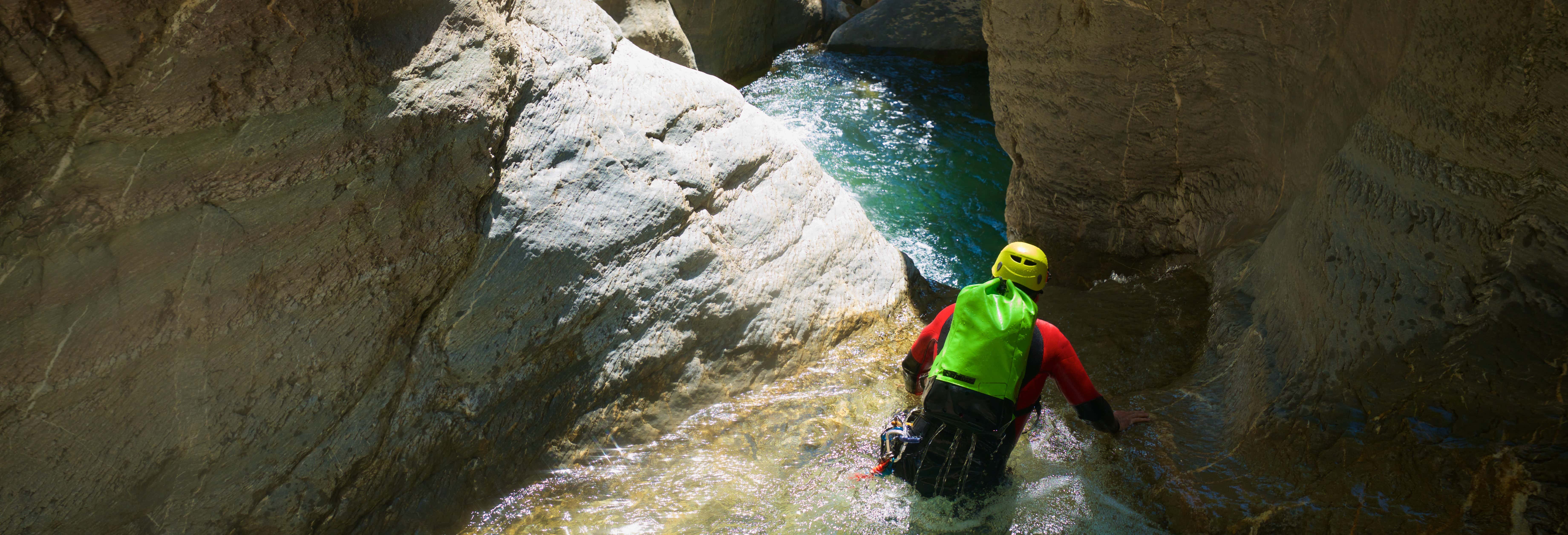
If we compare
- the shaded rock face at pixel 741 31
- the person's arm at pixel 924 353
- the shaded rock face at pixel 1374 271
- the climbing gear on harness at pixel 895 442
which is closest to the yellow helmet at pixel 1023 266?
the person's arm at pixel 924 353

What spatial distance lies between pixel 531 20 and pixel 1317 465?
3.68 metres

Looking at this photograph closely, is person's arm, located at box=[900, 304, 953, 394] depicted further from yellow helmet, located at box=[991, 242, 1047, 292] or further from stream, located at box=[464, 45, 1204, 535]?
stream, located at box=[464, 45, 1204, 535]

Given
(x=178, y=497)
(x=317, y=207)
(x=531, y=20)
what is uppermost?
(x=531, y=20)

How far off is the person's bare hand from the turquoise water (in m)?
3.53

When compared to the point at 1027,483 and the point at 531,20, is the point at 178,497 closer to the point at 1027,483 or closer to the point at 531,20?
the point at 531,20

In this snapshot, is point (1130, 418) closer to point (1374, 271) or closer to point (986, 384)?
point (986, 384)

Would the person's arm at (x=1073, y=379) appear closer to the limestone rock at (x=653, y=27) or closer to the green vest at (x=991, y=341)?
the green vest at (x=991, y=341)

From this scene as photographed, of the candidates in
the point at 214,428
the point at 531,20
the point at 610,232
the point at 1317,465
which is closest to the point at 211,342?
the point at 214,428

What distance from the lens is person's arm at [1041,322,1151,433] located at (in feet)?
10.5

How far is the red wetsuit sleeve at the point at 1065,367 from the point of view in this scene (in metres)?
3.20

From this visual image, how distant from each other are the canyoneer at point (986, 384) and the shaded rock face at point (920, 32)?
9.79 meters

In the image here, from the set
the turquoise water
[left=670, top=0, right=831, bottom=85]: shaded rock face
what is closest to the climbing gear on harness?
the turquoise water

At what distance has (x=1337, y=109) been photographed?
3.80 meters

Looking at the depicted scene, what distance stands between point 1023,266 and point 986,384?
47 centimetres
